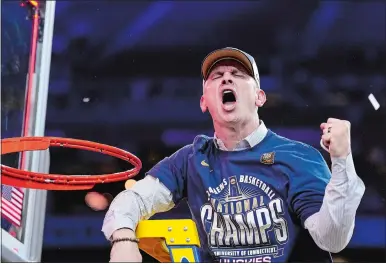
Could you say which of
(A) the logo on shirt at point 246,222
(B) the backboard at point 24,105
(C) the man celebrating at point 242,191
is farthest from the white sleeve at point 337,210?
(B) the backboard at point 24,105

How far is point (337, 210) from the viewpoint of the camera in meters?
2.22

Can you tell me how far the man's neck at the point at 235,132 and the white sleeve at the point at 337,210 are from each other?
399 mm

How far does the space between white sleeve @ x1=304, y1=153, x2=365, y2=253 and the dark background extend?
0.21 meters

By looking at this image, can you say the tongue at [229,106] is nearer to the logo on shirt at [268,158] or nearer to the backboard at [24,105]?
the logo on shirt at [268,158]

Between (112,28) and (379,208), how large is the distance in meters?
1.25

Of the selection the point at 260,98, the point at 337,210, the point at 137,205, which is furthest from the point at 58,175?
the point at 337,210

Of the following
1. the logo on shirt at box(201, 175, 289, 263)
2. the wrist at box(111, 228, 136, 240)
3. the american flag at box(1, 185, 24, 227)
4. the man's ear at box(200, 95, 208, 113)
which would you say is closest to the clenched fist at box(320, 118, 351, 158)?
the logo on shirt at box(201, 175, 289, 263)

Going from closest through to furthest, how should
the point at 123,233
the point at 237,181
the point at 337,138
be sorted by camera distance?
the point at 337,138, the point at 123,233, the point at 237,181

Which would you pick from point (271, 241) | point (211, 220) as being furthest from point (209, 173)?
point (271, 241)

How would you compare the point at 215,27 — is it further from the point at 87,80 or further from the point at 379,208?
the point at 379,208

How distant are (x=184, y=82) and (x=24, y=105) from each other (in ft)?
2.32

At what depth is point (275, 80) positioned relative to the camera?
8.70 ft

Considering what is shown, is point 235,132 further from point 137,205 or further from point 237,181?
point 137,205

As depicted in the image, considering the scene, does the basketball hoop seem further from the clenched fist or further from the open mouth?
the clenched fist
